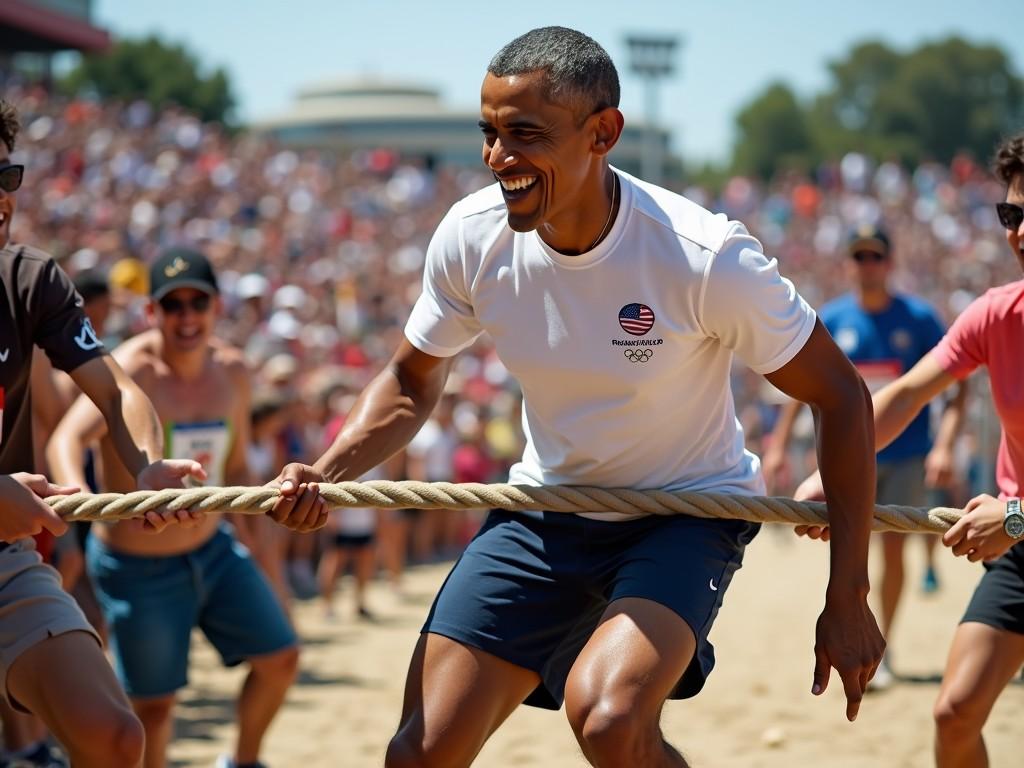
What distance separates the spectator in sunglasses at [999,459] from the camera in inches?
164

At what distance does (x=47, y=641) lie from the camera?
12.2 feet

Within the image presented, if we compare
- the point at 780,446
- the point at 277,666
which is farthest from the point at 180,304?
the point at 780,446

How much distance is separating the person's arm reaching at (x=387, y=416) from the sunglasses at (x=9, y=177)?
1.14 m

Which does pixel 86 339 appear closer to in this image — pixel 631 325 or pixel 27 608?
pixel 27 608

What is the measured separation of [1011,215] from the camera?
411 cm

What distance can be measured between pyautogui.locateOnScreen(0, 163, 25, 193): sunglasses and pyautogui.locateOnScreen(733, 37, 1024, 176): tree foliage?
290ft

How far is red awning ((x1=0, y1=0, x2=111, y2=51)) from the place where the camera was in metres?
28.3

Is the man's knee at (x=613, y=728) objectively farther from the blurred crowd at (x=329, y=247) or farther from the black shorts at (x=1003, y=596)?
the blurred crowd at (x=329, y=247)

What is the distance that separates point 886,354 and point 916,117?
92875 millimetres

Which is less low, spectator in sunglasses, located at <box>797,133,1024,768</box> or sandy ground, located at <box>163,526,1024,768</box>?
spectator in sunglasses, located at <box>797,133,1024,768</box>

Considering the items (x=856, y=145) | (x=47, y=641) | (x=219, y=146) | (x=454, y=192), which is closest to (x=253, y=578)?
(x=47, y=641)

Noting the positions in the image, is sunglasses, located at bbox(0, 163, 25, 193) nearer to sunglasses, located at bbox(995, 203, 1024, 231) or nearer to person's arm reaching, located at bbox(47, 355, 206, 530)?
person's arm reaching, located at bbox(47, 355, 206, 530)

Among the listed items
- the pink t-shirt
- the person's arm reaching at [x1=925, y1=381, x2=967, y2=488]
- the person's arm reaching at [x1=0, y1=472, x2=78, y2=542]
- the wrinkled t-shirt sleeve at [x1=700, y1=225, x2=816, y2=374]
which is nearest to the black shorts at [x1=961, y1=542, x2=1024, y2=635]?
the pink t-shirt

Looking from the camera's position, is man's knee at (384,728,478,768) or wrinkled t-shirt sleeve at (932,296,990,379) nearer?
man's knee at (384,728,478,768)
